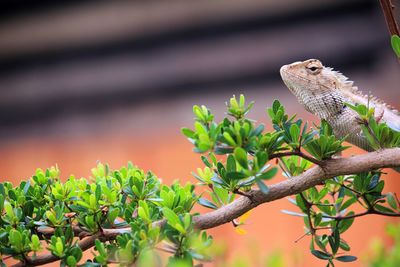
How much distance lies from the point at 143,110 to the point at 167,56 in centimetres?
28

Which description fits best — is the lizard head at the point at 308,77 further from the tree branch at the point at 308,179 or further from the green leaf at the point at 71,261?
the green leaf at the point at 71,261

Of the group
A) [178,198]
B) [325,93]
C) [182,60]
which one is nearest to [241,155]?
[178,198]

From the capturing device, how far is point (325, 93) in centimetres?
117

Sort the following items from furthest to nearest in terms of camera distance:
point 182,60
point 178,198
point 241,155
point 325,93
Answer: point 182,60
point 325,93
point 178,198
point 241,155

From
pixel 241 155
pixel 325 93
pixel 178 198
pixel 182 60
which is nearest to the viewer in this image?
pixel 241 155

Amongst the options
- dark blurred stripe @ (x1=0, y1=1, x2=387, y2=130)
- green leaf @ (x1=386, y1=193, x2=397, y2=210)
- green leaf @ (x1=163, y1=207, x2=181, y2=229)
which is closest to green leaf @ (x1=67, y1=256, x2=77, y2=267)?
green leaf @ (x1=163, y1=207, x2=181, y2=229)

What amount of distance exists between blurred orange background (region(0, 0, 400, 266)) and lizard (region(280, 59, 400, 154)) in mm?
1571

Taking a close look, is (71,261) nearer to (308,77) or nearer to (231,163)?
(231,163)

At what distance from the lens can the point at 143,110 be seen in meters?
3.09

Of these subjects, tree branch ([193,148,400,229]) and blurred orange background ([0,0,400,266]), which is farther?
blurred orange background ([0,0,400,266])

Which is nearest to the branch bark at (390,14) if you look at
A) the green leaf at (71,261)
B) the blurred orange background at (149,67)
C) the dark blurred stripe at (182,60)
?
the green leaf at (71,261)

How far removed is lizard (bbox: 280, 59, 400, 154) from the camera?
1131 mm

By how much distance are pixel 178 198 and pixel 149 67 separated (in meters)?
2.36

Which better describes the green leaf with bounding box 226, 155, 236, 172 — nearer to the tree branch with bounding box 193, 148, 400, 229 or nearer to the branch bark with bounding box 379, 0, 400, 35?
the tree branch with bounding box 193, 148, 400, 229
